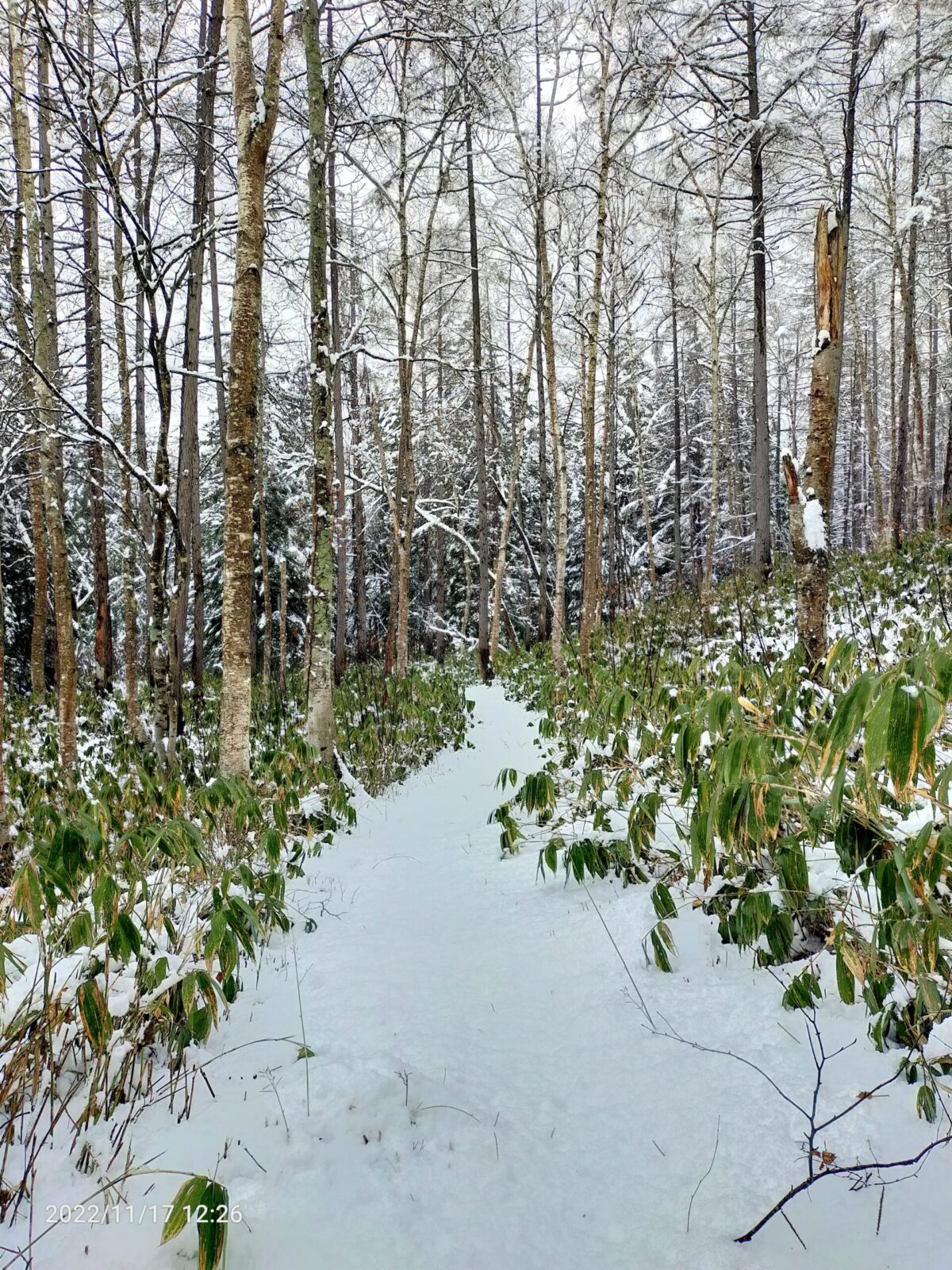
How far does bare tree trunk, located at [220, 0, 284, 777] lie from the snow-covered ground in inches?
83.5

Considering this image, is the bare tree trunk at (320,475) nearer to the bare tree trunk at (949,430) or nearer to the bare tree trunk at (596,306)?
the bare tree trunk at (596,306)

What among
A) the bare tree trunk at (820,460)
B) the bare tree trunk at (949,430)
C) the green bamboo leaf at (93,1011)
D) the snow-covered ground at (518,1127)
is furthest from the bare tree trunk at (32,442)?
the bare tree trunk at (949,430)

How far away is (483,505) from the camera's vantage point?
47.8 ft

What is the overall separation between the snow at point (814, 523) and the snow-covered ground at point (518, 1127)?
2752 millimetres

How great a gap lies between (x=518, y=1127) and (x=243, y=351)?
15.1 feet

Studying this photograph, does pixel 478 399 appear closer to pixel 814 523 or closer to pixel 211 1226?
pixel 814 523

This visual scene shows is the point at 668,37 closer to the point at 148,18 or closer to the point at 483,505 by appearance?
the point at 148,18

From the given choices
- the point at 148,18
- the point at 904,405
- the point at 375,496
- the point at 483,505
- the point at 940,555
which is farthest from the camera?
the point at 375,496

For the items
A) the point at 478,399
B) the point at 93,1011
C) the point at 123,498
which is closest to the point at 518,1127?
the point at 93,1011

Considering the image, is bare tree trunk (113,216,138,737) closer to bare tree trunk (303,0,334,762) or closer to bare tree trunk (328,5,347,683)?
bare tree trunk (303,0,334,762)

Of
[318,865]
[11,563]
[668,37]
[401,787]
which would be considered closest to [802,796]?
[318,865]

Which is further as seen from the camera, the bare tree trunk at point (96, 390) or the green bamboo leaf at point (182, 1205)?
the bare tree trunk at point (96, 390)

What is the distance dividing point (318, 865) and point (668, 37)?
1224 cm

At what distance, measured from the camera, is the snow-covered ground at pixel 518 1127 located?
55.7 inches
